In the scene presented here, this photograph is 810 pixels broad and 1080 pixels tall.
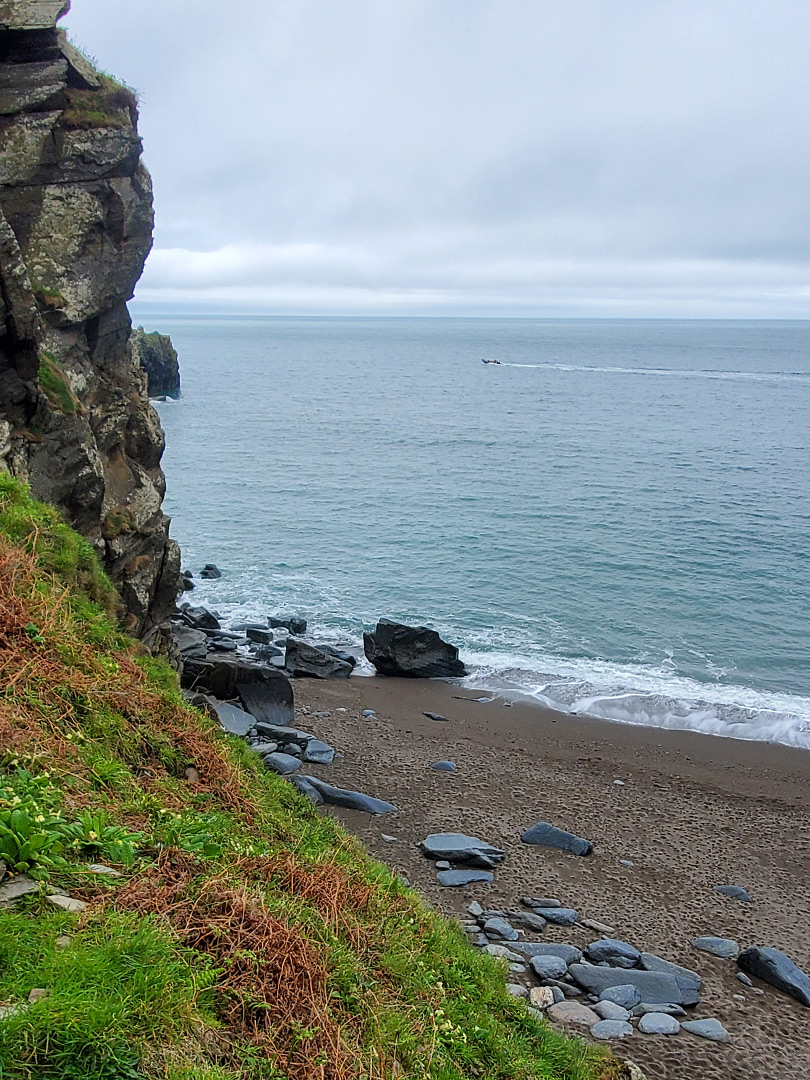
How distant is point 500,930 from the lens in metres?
13.1

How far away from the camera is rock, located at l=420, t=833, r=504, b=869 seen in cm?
1550

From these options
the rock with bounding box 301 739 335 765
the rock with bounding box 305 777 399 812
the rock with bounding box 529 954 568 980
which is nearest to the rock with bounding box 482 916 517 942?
the rock with bounding box 529 954 568 980

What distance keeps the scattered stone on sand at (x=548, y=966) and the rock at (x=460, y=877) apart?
266 centimetres

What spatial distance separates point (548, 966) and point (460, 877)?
10.1 ft

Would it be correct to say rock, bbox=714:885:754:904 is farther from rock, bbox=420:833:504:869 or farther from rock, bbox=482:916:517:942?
rock, bbox=482:916:517:942

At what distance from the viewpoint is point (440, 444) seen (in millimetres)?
74875

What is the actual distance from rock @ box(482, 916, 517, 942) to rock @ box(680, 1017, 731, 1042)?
8.99ft

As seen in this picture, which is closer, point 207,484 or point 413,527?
point 413,527

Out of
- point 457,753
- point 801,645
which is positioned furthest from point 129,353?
point 801,645

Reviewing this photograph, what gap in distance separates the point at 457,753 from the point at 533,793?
290 cm

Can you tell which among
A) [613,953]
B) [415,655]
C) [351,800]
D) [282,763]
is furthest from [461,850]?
[415,655]

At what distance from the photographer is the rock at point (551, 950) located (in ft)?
40.6

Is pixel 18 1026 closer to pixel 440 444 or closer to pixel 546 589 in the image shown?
pixel 546 589

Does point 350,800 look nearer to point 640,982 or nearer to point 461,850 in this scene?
point 461,850
